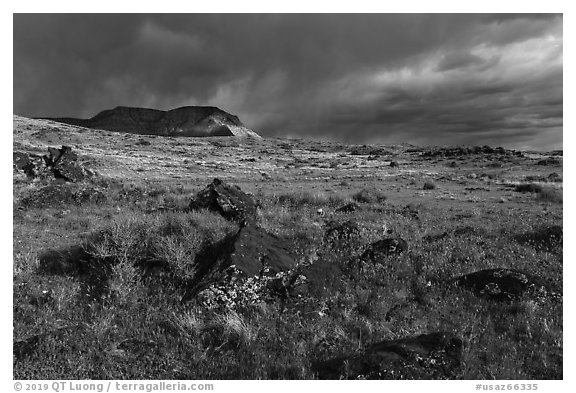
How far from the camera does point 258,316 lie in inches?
278

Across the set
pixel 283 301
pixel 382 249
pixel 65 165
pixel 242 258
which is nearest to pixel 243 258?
pixel 242 258

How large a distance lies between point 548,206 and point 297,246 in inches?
654

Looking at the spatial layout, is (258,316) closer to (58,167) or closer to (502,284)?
(502,284)

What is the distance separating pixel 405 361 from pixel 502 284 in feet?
13.0

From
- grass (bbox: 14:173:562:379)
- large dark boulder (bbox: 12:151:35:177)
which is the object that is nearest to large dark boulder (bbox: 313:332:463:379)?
grass (bbox: 14:173:562:379)

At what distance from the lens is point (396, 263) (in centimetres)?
940

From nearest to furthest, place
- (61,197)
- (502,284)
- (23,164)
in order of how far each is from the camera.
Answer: (502,284), (61,197), (23,164)

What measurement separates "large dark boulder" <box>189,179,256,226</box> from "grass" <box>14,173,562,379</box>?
244 centimetres

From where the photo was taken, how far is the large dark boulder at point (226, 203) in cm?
1378

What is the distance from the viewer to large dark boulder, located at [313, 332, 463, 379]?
5379 millimetres

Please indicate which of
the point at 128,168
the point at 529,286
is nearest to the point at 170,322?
the point at 529,286

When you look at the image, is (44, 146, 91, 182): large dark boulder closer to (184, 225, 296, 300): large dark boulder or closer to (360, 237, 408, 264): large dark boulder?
(184, 225, 296, 300): large dark boulder

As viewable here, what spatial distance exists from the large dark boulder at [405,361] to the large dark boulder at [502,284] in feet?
9.03

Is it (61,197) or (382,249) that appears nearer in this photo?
(382,249)
